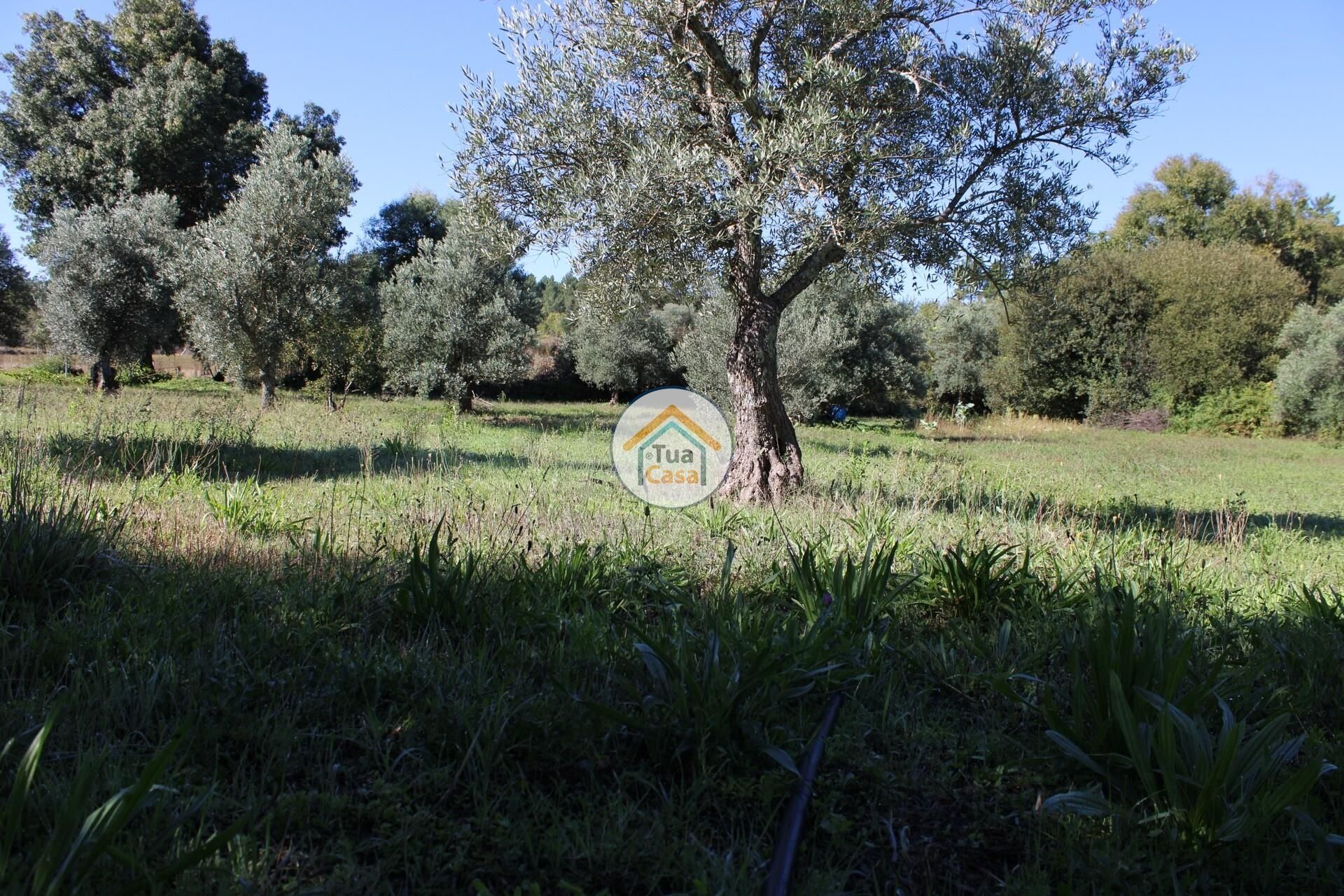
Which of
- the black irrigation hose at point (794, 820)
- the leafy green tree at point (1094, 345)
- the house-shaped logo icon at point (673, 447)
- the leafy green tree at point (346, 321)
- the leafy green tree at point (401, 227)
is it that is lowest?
the black irrigation hose at point (794, 820)

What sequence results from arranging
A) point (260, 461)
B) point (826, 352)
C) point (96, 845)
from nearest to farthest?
point (96, 845) < point (260, 461) < point (826, 352)

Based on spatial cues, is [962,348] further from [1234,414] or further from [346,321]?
[346,321]

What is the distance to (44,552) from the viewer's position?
3.47 meters

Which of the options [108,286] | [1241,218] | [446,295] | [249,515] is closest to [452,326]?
[446,295]

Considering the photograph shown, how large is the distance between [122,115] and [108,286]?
11.3 meters

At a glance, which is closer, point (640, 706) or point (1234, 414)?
point (640, 706)

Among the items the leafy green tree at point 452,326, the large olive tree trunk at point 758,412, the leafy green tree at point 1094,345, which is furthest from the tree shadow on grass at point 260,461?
the leafy green tree at point 1094,345

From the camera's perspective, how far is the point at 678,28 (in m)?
6.91

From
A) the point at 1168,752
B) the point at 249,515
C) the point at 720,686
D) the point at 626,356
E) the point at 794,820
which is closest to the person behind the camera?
Answer: the point at 794,820

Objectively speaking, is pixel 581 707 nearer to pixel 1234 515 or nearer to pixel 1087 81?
pixel 1087 81

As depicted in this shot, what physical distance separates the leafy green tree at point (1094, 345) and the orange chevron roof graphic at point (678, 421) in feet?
83.9

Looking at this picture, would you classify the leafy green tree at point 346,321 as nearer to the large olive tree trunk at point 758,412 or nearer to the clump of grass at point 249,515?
the large olive tree trunk at point 758,412

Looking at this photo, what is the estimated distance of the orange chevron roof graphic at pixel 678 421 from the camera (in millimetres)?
6508

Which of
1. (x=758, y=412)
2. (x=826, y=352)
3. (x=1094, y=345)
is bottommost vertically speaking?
(x=758, y=412)
